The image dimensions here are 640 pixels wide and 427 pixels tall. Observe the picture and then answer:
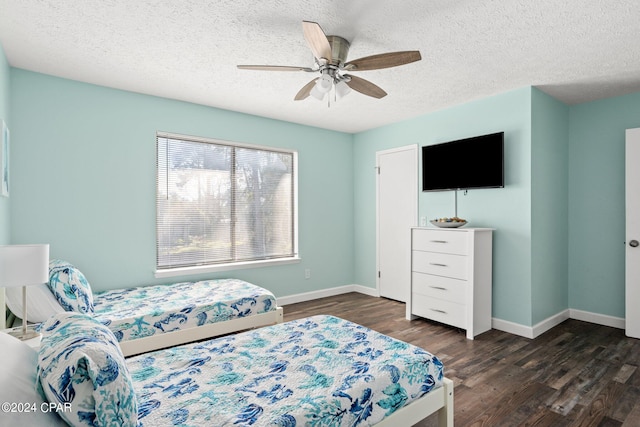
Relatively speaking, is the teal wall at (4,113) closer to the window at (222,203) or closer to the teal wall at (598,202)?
the window at (222,203)

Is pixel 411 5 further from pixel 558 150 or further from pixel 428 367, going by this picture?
pixel 558 150

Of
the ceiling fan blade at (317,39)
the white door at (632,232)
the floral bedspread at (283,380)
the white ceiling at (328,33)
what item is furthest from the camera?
the white door at (632,232)

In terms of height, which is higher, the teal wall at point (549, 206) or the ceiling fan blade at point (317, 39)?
the ceiling fan blade at point (317, 39)

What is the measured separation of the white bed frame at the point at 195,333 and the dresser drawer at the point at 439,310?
157 centimetres

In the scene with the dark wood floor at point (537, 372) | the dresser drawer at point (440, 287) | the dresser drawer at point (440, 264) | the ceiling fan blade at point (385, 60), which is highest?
the ceiling fan blade at point (385, 60)

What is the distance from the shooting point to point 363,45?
99.3 inches

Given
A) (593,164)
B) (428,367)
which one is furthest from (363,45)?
(593,164)

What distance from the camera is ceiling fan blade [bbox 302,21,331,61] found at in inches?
73.6

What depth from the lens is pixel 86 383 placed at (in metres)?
1.03

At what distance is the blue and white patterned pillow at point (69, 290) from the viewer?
2.43m

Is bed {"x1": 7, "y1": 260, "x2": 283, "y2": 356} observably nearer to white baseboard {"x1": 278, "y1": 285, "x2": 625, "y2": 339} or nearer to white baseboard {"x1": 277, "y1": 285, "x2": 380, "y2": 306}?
white baseboard {"x1": 277, "y1": 285, "x2": 380, "y2": 306}

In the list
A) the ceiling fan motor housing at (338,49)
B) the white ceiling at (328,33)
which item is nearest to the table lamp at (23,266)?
the white ceiling at (328,33)

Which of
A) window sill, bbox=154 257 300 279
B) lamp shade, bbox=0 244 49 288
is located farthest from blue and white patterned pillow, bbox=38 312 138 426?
window sill, bbox=154 257 300 279

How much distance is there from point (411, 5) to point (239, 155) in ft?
9.21
